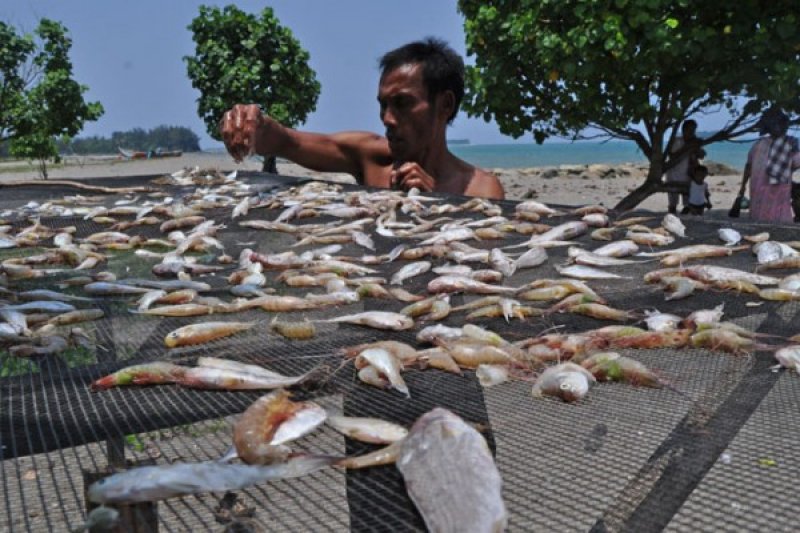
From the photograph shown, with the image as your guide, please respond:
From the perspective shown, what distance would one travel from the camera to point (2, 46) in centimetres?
2002

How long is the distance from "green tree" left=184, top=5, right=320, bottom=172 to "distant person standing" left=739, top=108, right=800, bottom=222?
10357 millimetres

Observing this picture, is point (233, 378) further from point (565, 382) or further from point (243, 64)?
point (243, 64)

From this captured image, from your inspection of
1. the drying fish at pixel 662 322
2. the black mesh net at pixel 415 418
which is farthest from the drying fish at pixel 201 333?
the drying fish at pixel 662 322

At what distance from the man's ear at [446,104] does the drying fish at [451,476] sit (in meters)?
5.53

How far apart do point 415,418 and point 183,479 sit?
1.80 feet

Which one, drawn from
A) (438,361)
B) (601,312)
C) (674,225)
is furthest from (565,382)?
(674,225)

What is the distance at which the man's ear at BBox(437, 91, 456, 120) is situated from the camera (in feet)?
21.5

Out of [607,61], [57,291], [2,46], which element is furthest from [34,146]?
[57,291]

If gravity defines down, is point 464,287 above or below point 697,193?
above

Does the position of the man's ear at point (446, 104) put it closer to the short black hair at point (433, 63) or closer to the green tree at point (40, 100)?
the short black hair at point (433, 63)

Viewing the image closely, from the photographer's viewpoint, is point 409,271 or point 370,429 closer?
point 370,429

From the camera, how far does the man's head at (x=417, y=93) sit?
20.5 ft

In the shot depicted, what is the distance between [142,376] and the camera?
172 cm

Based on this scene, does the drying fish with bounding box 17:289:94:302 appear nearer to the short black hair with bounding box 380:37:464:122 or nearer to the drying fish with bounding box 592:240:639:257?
the drying fish with bounding box 592:240:639:257
